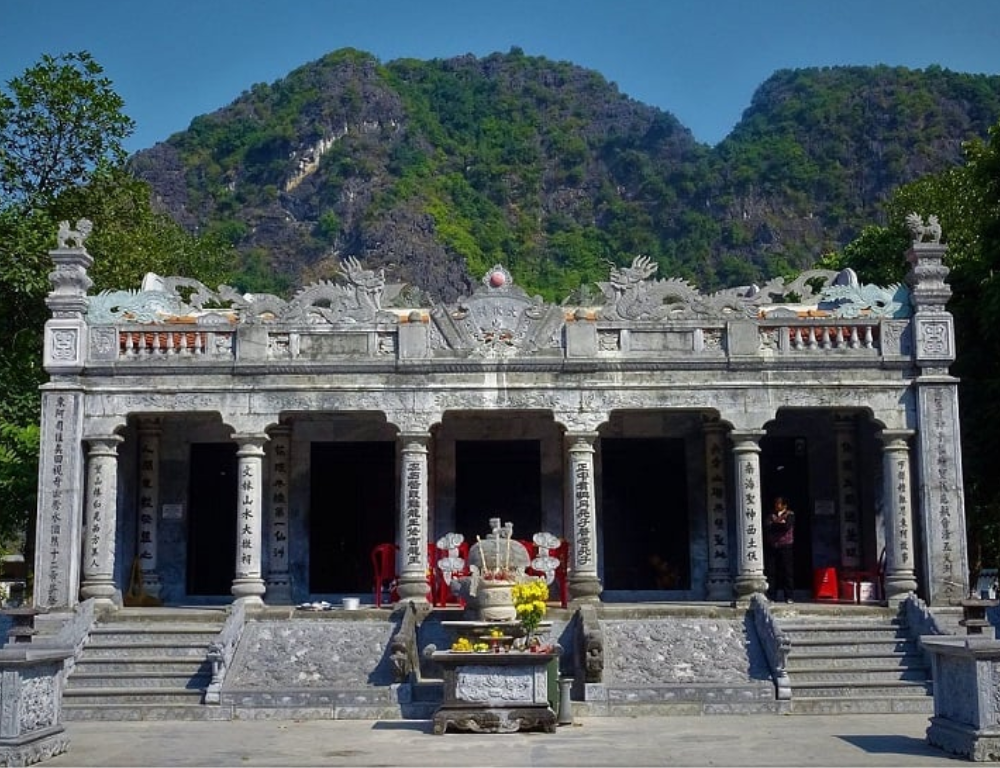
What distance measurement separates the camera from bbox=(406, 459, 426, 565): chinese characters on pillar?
18.2 m

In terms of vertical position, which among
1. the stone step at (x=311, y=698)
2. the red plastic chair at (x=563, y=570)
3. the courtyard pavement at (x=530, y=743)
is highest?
the red plastic chair at (x=563, y=570)

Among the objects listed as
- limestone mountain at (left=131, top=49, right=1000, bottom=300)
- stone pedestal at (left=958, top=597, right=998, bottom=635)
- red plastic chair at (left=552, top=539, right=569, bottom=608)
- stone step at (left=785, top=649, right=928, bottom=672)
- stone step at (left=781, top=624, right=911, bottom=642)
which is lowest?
stone step at (left=785, top=649, right=928, bottom=672)

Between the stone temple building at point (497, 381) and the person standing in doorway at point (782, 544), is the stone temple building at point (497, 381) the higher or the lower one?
the higher one

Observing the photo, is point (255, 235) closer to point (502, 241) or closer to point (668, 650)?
point (502, 241)

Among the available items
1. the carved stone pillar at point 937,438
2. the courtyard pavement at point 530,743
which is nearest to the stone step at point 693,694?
the courtyard pavement at point 530,743

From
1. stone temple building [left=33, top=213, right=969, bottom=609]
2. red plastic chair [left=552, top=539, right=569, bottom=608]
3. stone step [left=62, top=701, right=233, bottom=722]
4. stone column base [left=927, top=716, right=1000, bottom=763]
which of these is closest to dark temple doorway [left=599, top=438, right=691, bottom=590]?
stone temple building [left=33, top=213, right=969, bottom=609]

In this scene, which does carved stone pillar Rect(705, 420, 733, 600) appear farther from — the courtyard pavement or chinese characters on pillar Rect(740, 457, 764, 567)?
the courtyard pavement

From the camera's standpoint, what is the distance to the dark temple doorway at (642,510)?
20.9 metres

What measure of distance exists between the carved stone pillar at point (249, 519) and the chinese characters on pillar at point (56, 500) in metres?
2.43

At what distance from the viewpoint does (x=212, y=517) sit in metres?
21.0

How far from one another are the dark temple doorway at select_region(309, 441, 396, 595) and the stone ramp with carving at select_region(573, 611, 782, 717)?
5.03m

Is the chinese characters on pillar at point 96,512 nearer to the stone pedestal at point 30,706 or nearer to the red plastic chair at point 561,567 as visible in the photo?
the stone pedestal at point 30,706

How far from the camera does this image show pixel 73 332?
60.3 feet

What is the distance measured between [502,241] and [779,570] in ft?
201
